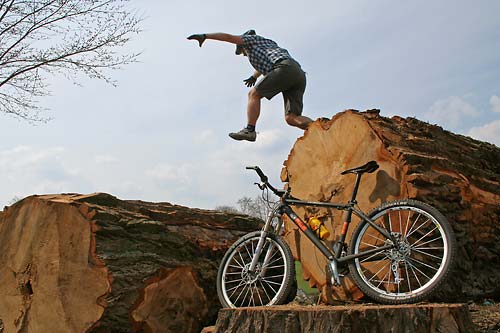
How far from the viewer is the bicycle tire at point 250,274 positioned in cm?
377

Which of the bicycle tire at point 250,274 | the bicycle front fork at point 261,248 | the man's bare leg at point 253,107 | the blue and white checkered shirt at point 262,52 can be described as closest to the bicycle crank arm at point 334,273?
the bicycle tire at point 250,274

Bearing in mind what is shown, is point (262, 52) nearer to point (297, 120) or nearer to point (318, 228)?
point (297, 120)

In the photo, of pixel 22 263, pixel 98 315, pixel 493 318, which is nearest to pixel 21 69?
pixel 22 263

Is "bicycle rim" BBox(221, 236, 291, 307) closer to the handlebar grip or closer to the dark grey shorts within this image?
the handlebar grip

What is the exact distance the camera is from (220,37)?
4906 mm

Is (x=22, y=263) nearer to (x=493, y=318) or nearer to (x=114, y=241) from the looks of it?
(x=114, y=241)

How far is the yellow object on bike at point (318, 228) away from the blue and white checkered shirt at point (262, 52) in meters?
1.59

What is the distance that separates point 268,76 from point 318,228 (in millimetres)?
1515

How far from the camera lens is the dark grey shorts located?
185 inches

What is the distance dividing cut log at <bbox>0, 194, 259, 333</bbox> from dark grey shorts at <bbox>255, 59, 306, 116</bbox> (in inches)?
56.7

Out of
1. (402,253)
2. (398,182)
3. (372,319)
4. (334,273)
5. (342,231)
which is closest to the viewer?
(372,319)

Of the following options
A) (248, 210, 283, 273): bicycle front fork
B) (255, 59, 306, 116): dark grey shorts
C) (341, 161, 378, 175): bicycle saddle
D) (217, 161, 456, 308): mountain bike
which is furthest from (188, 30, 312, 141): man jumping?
(341, 161, 378, 175): bicycle saddle

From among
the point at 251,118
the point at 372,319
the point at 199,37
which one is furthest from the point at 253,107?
the point at 372,319

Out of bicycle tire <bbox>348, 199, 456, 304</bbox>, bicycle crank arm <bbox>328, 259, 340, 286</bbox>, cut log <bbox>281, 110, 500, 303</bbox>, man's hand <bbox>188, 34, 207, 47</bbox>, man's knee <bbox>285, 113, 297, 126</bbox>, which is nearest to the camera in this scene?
bicycle tire <bbox>348, 199, 456, 304</bbox>
